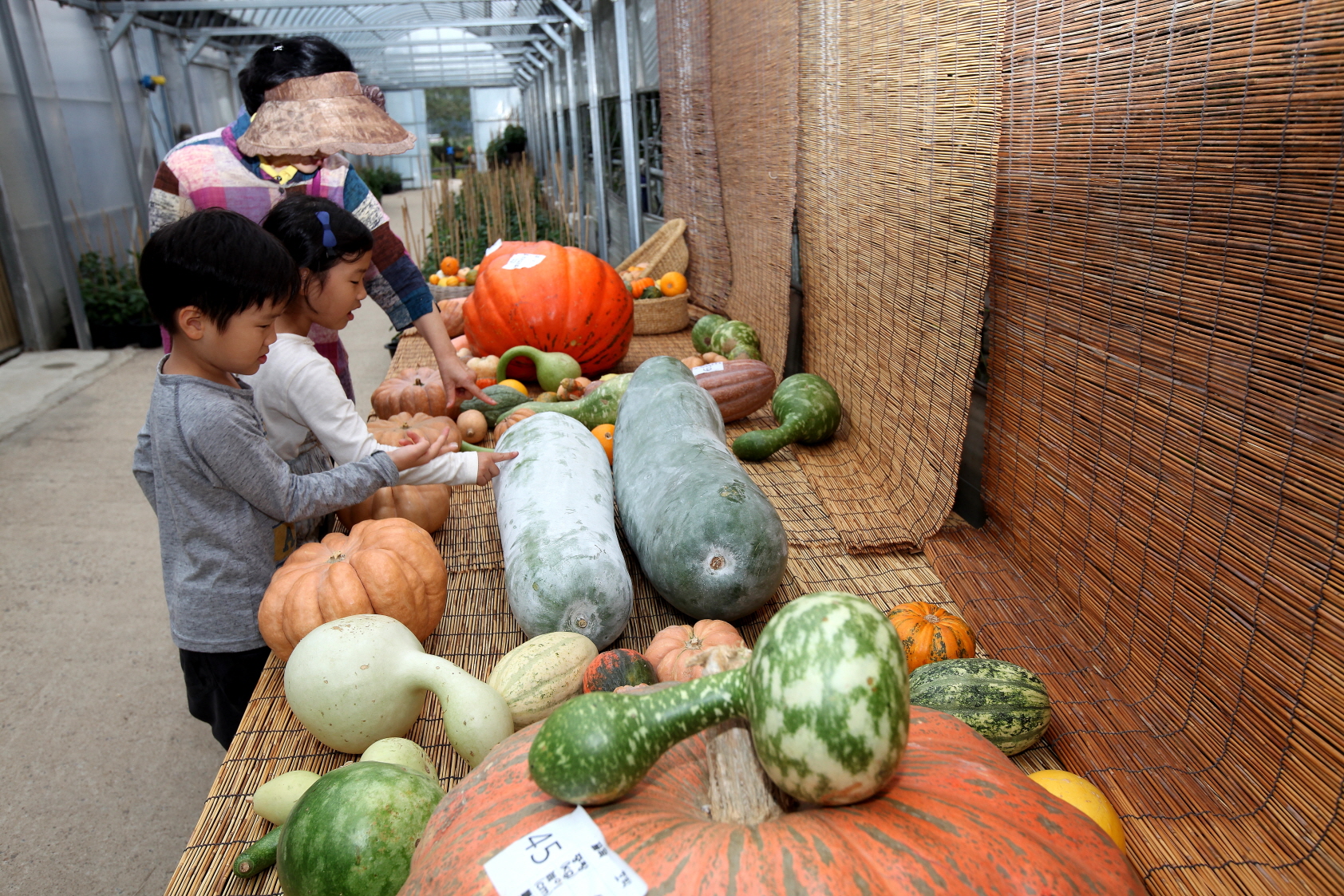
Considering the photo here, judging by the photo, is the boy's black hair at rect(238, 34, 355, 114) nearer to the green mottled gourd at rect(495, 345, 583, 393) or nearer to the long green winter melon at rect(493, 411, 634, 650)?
the long green winter melon at rect(493, 411, 634, 650)

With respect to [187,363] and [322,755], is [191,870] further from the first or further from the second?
[187,363]

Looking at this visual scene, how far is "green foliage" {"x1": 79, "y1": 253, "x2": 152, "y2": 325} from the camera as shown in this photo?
317 inches

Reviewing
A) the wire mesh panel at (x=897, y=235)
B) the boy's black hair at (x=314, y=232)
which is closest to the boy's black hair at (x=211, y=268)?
the boy's black hair at (x=314, y=232)

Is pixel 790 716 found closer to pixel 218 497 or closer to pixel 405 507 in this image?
pixel 218 497

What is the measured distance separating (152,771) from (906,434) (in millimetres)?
2620

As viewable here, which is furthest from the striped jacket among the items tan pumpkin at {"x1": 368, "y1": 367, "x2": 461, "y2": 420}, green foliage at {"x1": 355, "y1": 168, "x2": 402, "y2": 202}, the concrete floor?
A: green foliage at {"x1": 355, "y1": 168, "x2": 402, "y2": 202}

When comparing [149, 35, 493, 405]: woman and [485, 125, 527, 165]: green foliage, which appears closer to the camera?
[149, 35, 493, 405]: woman

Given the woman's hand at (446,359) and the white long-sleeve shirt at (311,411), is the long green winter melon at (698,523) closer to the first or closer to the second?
the white long-sleeve shirt at (311,411)

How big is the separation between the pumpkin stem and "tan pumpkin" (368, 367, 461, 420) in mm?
2325

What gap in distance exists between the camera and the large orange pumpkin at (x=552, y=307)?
3732 mm

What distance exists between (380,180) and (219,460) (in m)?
23.1

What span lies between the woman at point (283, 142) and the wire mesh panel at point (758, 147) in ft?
5.22

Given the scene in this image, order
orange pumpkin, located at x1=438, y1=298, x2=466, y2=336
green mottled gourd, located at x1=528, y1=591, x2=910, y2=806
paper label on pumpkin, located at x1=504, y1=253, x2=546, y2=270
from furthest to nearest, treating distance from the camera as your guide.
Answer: orange pumpkin, located at x1=438, y1=298, x2=466, y2=336, paper label on pumpkin, located at x1=504, y1=253, x2=546, y2=270, green mottled gourd, located at x1=528, y1=591, x2=910, y2=806

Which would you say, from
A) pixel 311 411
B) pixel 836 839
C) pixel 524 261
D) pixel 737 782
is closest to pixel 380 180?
pixel 524 261
